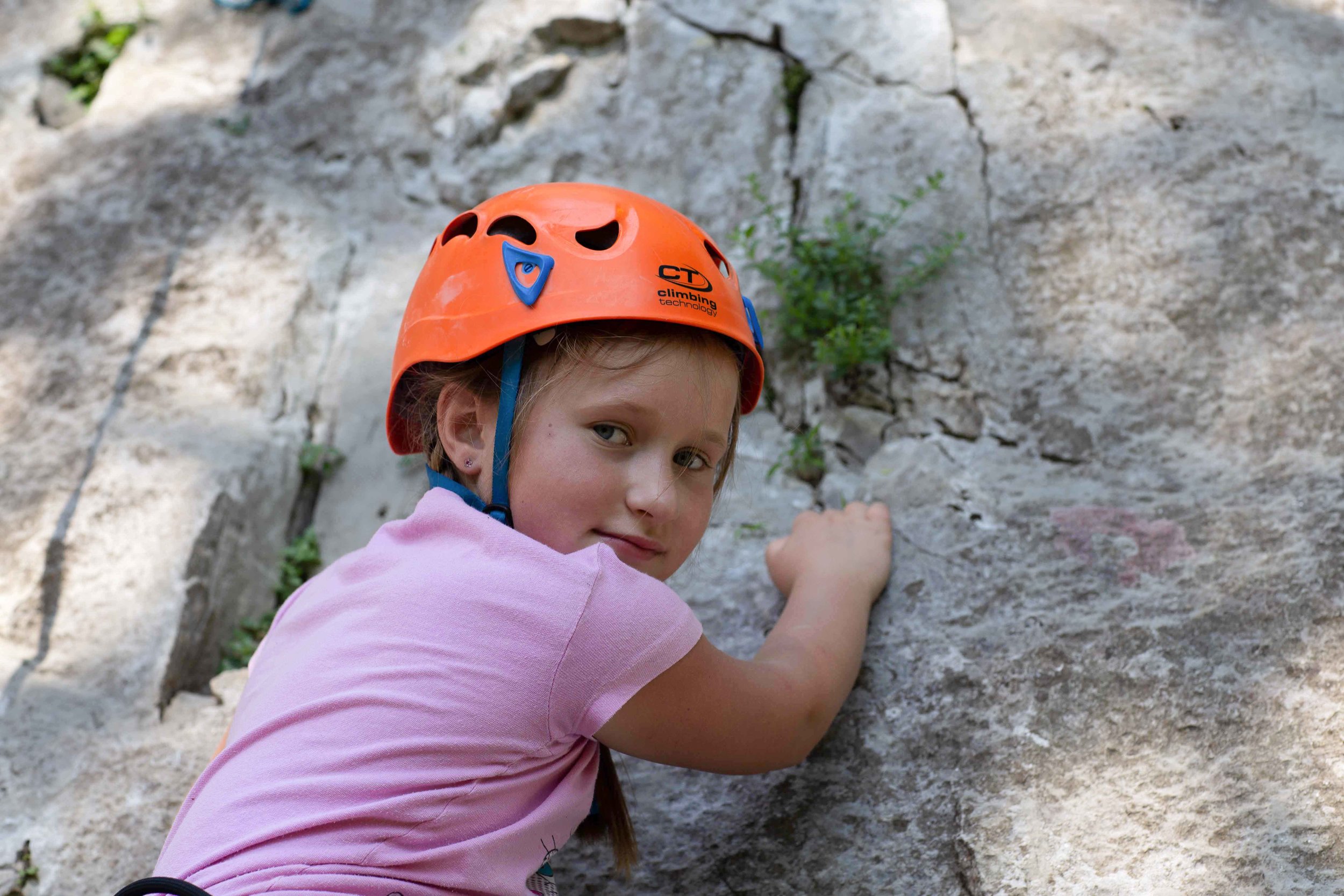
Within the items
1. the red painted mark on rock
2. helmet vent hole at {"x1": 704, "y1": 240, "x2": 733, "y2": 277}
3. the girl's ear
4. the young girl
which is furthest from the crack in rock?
the red painted mark on rock

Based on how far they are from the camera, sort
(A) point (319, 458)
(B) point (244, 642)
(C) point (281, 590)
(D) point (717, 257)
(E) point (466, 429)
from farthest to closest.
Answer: (A) point (319, 458) < (C) point (281, 590) < (B) point (244, 642) < (D) point (717, 257) < (E) point (466, 429)

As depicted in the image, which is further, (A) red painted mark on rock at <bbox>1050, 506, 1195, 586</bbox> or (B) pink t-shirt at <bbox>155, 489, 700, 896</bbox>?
(A) red painted mark on rock at <bbox>1050, 506, 1195, 586</bbox>

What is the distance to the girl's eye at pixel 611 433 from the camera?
1857 millimetres

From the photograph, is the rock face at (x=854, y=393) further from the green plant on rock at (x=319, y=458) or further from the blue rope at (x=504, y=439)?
the blue rope at (x=504, y=439)

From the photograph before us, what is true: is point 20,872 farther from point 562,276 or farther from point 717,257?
point 717,257

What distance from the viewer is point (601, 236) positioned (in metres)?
2.05

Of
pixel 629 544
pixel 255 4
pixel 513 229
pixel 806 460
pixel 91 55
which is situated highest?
pixel 513 229

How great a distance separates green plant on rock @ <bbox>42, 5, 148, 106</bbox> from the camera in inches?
151

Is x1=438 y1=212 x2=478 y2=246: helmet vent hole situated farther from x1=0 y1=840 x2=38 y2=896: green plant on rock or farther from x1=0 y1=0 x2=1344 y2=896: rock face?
x1=0 y1=840 x2=38 y2=896: green plant on rock

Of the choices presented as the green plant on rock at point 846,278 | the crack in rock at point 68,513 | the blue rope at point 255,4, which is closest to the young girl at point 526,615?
the green plant on rock at point 846,278

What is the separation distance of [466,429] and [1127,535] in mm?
1375

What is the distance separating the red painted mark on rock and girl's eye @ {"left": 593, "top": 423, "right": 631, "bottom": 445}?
1024mm

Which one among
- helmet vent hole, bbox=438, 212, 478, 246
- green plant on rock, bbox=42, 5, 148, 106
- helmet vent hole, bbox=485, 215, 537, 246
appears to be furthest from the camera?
green plant on rock, bbox=42, 5, 148, 106

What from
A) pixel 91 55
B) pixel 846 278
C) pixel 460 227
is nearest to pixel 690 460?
pixel 460 227
